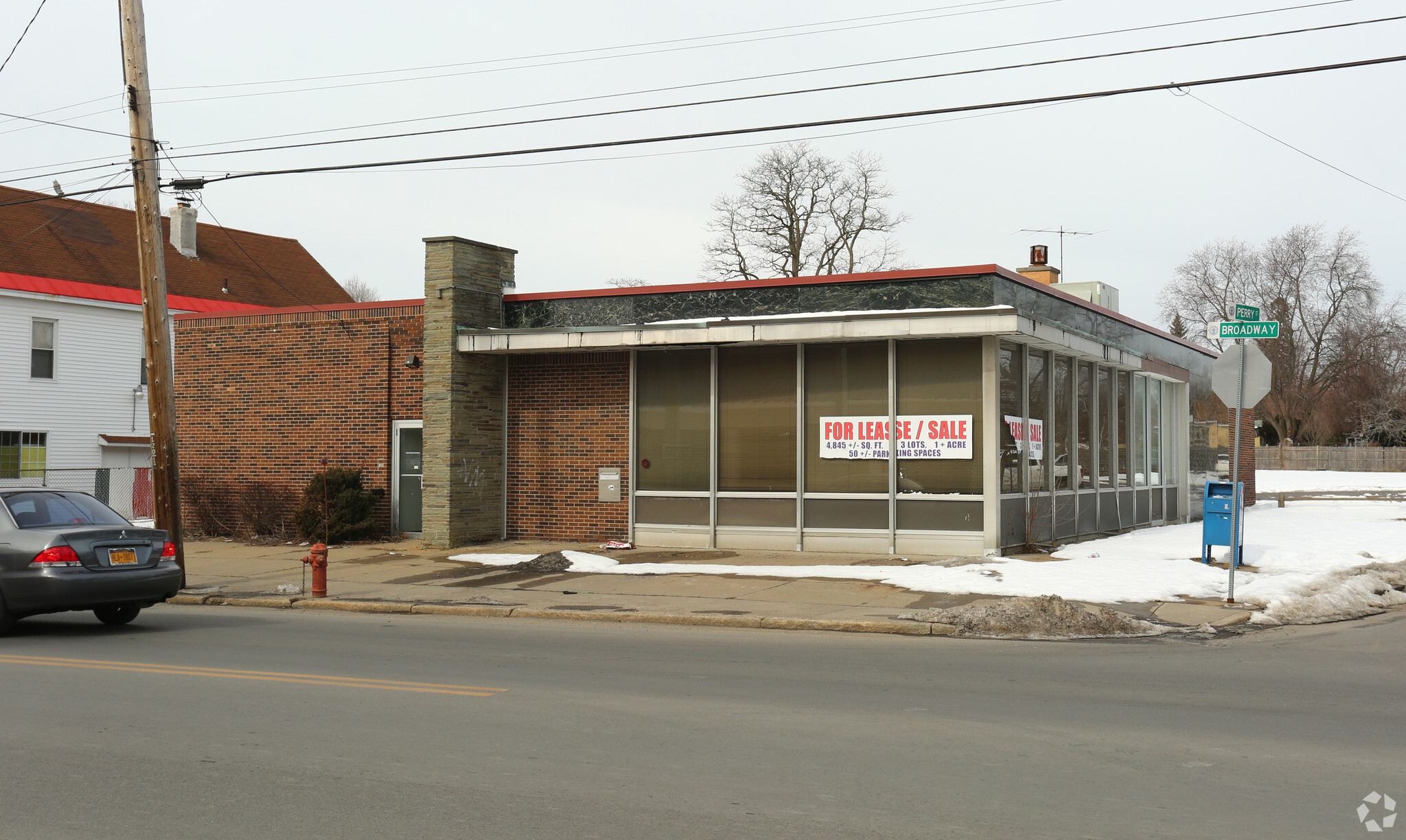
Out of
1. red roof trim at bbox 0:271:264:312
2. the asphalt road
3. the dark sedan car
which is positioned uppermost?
red roof trim at bbox 0:271:264:312

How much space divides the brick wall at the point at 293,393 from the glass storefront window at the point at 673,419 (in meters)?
4.43

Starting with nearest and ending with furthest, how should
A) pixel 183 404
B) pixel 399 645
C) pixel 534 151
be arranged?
pixel 399 645
pixel 534 151
pixel 183 404

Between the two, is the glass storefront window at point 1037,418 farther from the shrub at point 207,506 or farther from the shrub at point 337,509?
the shrub at point 207,506

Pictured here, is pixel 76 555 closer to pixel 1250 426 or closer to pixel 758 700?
pixel 758 700

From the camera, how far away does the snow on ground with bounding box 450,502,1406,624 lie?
43.9ft

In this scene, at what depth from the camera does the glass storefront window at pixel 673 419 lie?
744 inches

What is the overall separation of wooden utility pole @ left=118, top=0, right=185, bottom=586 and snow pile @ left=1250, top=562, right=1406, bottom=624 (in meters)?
Answer: 13.5

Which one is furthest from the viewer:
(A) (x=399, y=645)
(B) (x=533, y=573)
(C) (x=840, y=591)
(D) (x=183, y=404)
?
(D) (x=183, y=404)

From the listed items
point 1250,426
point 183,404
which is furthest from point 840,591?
point 1250,426

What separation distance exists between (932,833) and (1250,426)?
100 feet

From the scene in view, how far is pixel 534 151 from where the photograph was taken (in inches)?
698

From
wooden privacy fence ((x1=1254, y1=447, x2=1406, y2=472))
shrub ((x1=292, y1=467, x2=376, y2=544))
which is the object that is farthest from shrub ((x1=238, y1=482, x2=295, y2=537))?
wooden privacy fence ((x1=1254, y1=447, x2=1406, y2=472))

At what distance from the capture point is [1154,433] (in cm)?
2477

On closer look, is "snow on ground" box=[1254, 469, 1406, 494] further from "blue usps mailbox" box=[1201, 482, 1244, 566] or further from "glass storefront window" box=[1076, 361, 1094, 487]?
"blue usps mailbox" box=[1201, 482, 1244, 566]
